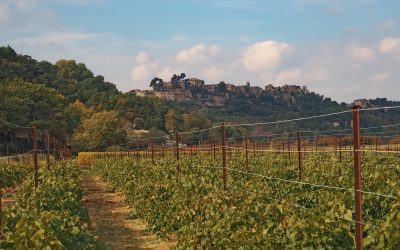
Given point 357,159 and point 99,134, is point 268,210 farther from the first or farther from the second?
point 99,134

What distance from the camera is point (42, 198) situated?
37.9ft

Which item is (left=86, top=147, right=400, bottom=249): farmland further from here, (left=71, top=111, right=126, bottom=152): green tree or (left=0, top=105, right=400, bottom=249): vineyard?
(left=71, top=111, right=126, bottom=152): green tree

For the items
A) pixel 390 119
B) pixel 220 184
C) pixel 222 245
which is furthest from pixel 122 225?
pixel 390 119

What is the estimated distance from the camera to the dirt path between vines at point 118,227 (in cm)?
1271

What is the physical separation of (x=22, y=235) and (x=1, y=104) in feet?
207

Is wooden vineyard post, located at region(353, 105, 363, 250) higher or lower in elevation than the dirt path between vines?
higher

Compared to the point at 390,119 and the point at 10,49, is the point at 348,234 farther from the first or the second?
the point at 390,119

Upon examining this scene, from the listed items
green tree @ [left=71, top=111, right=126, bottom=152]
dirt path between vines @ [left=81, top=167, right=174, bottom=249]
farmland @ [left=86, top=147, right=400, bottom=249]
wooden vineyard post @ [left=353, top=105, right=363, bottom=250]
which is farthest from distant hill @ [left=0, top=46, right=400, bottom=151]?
wooden vineyard post @ [left=353, top=105, right=363, bottom=250]

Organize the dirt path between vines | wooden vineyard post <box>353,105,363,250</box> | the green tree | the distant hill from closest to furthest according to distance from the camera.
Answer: wooden vineyard post <box>353,105,363,250</box>, the dirt path between vines, the distant hill, the green tree

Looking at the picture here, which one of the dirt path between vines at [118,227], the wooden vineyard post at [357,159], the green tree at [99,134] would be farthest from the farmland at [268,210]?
the green tree at [99,134]

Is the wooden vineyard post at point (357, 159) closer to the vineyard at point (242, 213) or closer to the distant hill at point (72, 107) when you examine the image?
the vineyard at point (242, 213)

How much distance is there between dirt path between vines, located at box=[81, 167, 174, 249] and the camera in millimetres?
12711

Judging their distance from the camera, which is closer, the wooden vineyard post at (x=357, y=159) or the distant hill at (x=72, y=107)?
the wooden vineyard post at (x=357, y=159)

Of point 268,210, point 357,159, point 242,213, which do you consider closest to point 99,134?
point 242,213
